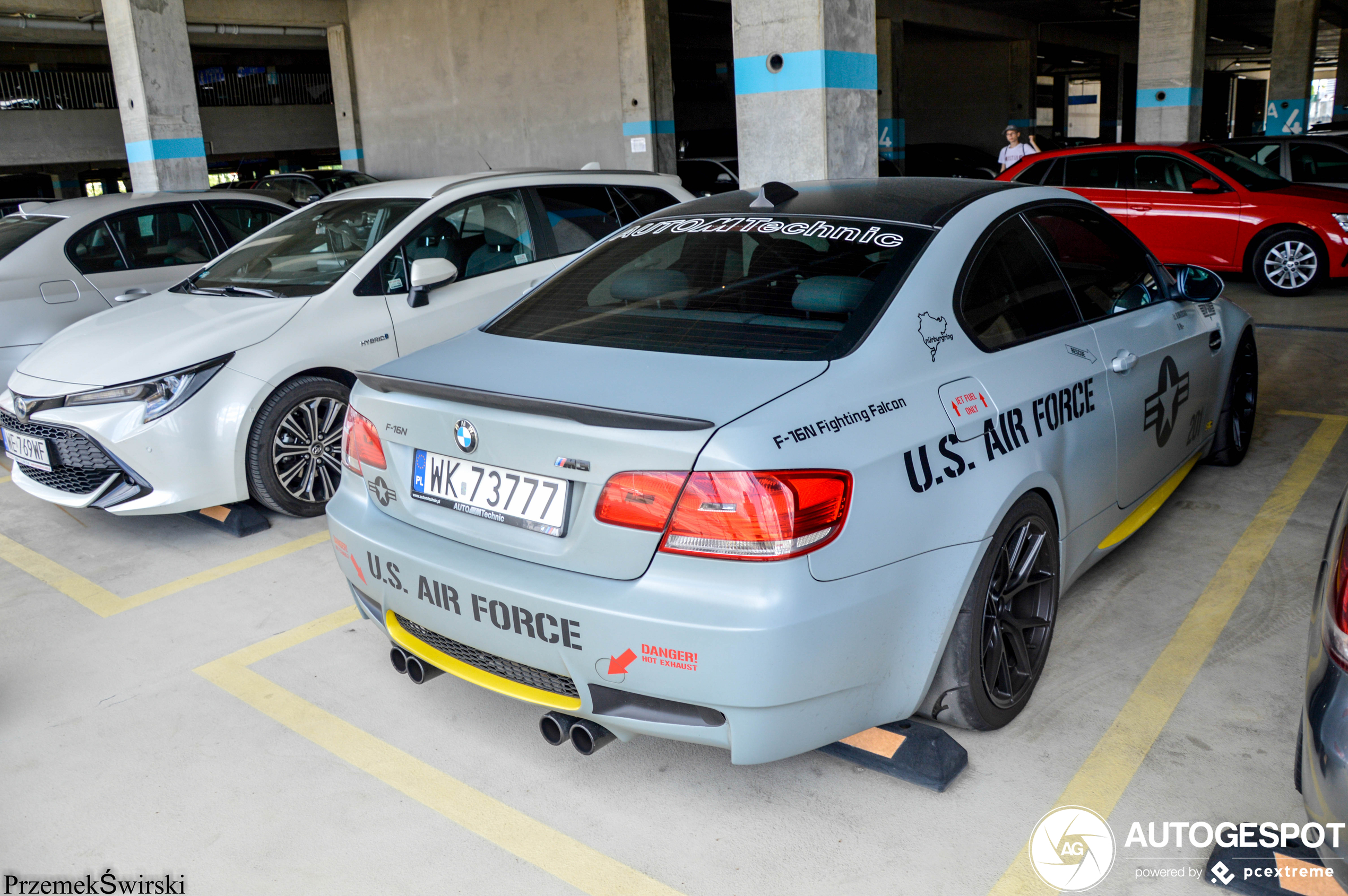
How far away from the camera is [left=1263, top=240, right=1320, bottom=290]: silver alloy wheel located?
8990 mm

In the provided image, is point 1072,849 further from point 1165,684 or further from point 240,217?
point 240,217

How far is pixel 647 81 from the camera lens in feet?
59.1

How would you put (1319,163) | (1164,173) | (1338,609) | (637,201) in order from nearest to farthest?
1. (1338,609)
2. (637,201)
3. (1164,173)
4. (1319,163)

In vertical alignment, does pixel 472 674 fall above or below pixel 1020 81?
below

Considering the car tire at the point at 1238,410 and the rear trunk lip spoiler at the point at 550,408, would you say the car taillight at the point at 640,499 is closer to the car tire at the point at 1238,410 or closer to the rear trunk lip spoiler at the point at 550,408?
the rear trunk lip spoiler at the point at 550,408

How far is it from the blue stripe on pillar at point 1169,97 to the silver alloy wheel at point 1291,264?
745 centimetres

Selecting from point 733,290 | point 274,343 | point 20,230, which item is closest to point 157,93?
point 20,230

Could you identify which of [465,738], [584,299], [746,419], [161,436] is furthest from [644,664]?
[161,436]

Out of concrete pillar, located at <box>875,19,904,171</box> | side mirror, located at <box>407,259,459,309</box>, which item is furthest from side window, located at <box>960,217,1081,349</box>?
concrete pillar, located at <box>875,19,904,171</box>

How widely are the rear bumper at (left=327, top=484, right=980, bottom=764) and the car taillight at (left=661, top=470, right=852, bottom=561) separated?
0.03m

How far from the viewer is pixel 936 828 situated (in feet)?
7.68

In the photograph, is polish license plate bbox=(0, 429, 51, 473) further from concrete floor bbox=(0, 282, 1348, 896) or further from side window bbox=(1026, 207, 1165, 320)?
side window bbox=(1026, 207, 1165, 320)

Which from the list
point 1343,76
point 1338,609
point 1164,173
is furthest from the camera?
point 1343,76

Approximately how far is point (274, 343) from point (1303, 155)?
1037cm
